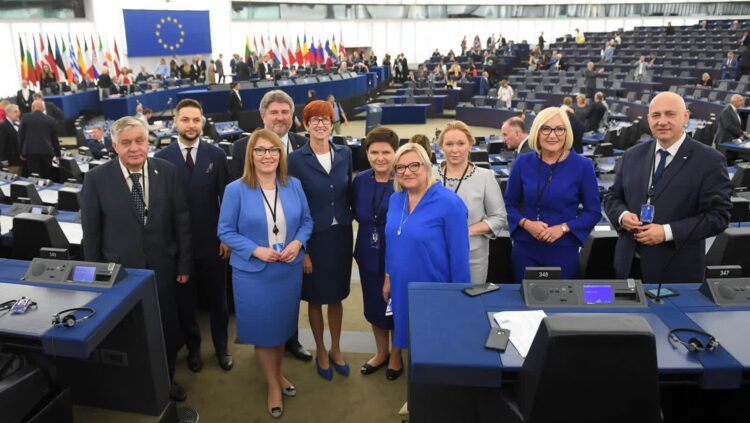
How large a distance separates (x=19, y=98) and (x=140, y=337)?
36.9 feet

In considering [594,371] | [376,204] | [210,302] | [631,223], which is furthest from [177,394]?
[631,223]

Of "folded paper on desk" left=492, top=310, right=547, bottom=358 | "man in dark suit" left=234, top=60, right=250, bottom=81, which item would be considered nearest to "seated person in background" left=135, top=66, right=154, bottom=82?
"man in dark suit" left=234, top=60, right=250, bottom=81

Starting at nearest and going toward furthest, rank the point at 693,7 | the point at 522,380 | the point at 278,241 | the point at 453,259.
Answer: the point at 522,380
the point at 453,259
the point at 278,241
the point at 693,7

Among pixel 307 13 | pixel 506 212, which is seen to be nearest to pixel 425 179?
pixel 506 212

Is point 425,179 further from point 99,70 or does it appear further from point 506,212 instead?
point 99,70

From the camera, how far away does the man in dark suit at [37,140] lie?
700 cm

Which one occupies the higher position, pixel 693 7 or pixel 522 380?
pixel 693 7

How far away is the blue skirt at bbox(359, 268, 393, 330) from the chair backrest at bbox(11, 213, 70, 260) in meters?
1.83

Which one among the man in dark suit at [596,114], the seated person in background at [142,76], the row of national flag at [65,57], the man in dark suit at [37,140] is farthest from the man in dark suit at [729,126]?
the row of national flag at [65,57]

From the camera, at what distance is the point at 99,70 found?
17.5 meters

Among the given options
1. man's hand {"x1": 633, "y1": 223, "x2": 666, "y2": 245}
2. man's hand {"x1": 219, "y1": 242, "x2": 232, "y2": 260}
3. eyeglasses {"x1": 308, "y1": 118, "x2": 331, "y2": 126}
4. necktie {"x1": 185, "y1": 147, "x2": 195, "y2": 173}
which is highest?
eyeglasses {"x1": 308, "y1": 118, "x2": 331, "y2": 126}

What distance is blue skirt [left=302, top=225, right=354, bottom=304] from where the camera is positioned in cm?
305

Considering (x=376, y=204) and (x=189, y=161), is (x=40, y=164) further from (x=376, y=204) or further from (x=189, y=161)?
(x=376, y=204)

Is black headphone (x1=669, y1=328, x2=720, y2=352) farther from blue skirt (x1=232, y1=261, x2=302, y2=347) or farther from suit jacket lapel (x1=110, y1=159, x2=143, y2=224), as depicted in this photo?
suit jacket lapel (x1=110, y1=159, x2=143, y2=224)
